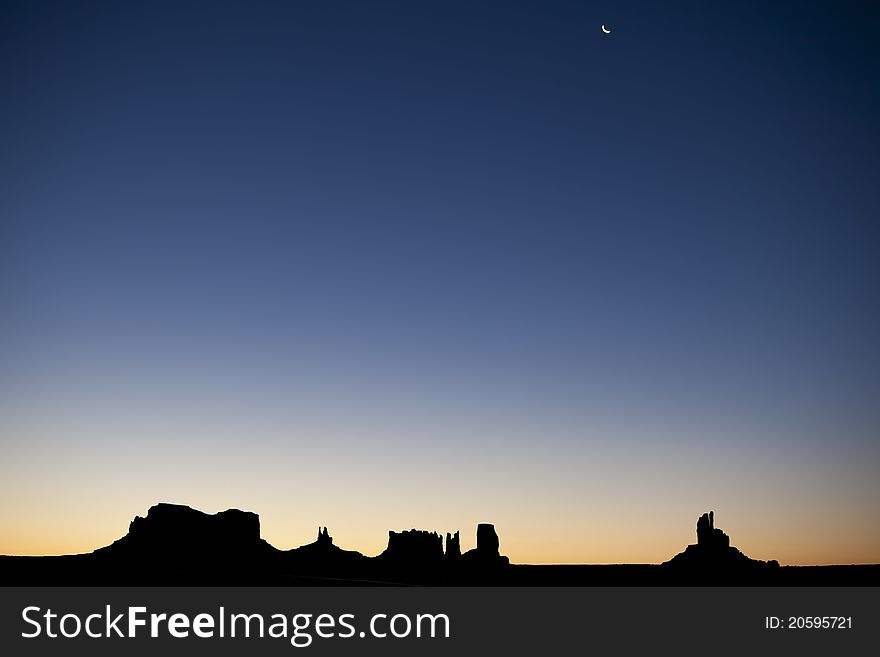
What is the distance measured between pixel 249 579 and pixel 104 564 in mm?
54870
